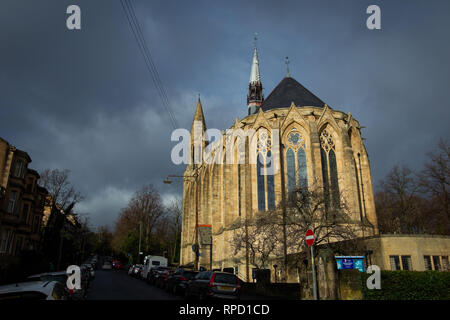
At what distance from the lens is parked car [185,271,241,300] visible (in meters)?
12.3

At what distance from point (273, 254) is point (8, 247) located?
2152cm

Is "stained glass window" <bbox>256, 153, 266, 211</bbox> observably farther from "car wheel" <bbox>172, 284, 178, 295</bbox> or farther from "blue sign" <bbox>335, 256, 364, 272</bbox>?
"blue sign" <bbox>335, 256, 364, 272</bbox>

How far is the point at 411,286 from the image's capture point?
11.1 metres

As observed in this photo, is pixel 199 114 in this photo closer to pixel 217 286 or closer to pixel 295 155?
pixel 295 155

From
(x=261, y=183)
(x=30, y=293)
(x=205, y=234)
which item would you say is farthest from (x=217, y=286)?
(x=205, y=234)

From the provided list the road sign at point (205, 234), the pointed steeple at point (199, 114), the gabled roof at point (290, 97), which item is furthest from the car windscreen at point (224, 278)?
the pointed steeple at point (199, 114)

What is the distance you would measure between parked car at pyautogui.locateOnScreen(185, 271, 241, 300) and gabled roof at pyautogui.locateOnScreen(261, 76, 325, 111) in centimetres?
2498

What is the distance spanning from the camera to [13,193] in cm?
2622

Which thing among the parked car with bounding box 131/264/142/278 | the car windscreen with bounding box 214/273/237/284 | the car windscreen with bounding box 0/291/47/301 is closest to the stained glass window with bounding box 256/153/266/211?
the parked car with bounding box 131/264/142/278

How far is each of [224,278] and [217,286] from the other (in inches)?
23.1

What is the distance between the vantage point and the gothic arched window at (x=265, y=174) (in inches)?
1190

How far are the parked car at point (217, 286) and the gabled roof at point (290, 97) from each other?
81.9 ft

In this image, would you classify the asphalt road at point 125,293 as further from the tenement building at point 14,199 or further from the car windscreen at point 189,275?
the tenement building at point 14,199

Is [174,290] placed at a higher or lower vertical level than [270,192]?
lower
